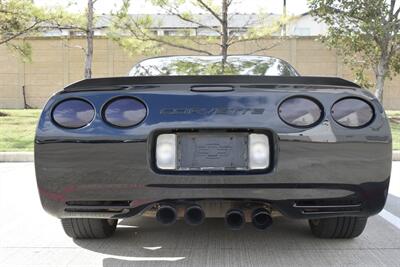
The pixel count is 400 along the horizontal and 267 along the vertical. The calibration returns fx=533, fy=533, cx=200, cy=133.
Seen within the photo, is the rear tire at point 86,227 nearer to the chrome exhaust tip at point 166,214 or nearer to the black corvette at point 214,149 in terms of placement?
the black corvette at point 214,149

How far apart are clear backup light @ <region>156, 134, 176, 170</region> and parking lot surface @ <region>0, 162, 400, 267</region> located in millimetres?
684

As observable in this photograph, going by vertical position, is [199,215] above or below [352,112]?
below

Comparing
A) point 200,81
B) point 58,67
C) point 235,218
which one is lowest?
point 235,218

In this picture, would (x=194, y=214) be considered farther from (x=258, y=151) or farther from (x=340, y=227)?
(x=340, y=227)

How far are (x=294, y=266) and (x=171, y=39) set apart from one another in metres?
14.3

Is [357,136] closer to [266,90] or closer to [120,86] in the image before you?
[266,90]

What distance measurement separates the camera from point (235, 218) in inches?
117

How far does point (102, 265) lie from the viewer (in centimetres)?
318

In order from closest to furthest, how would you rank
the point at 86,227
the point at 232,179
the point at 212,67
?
the point at 232,179 → the point at 86,227 → the point at 212,67

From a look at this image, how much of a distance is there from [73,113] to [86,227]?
937 millimetres

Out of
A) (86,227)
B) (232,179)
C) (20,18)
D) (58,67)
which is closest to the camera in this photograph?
(232,179)

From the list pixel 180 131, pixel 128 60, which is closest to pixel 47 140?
pixel 180 131

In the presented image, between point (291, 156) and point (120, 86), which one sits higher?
point (120, 86)

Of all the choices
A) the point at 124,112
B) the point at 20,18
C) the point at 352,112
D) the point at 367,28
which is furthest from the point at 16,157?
the point at 367,28
